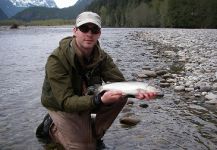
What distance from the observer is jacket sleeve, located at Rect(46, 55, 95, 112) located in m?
4.30

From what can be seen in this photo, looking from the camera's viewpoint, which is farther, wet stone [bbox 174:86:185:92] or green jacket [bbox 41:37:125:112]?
wet stone [bbox 174:86:185:92]

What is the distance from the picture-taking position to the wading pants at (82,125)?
488 cm

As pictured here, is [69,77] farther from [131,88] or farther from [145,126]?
[145,126]

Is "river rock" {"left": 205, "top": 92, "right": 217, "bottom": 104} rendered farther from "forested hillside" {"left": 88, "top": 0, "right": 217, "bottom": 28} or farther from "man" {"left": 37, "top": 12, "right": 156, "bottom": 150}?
"forested hillside" {"left": 88, "top": 0, "right": 217, "bottom": 28}

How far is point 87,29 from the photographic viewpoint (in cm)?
447

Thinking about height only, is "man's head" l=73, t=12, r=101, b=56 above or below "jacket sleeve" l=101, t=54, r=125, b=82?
above

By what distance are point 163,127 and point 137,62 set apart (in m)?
9.58

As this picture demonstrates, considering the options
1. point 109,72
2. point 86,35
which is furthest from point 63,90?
point 109,72

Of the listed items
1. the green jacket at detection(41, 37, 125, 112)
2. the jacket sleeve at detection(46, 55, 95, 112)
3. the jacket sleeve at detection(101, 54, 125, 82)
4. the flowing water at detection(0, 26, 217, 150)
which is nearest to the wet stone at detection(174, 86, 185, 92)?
the flowing water at detection(0, 26, 217, 150)

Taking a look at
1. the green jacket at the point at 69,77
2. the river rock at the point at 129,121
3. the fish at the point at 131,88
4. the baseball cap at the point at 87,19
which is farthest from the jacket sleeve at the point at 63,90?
the river rock at the point at 129,121

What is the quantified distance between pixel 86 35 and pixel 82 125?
1.24 m

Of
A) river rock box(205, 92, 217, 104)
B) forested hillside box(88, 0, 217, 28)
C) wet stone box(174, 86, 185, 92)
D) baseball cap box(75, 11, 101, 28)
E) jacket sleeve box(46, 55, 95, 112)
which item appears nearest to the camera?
jacket sleeve box(46, 55, 95, 112)

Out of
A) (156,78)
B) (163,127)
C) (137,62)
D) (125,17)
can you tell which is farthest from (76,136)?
(125,17)

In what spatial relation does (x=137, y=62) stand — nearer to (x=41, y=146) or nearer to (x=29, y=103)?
(x=29, y=103)
